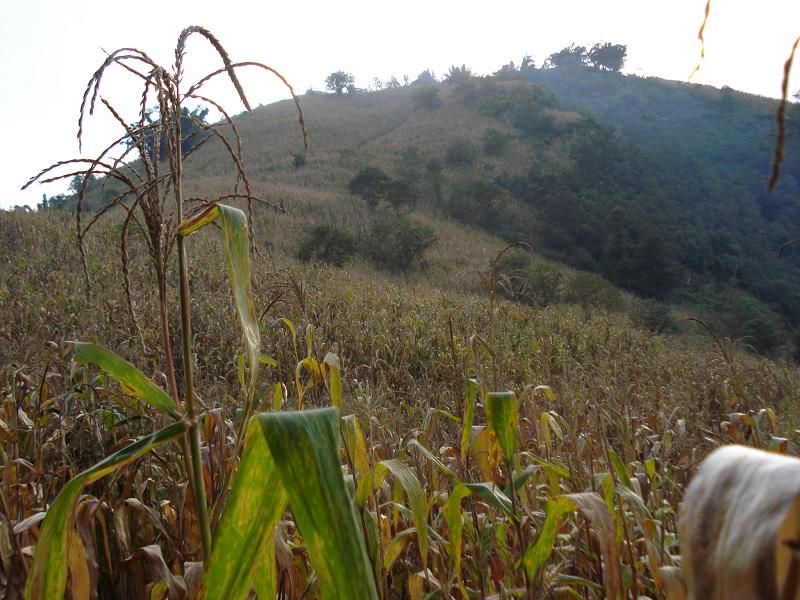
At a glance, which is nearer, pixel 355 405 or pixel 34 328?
pixel 355 405

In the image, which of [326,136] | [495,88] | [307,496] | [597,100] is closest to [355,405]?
[307,496]

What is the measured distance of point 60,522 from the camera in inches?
29.6

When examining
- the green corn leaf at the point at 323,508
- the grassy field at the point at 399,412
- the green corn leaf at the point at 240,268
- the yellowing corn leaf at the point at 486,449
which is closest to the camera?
the green corn leaf at the point at 323,508

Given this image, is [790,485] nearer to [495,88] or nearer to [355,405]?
[355,405]

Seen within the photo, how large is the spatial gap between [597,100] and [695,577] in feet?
215

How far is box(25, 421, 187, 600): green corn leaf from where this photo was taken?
71 centimetres

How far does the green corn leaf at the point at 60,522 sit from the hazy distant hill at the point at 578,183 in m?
16.1

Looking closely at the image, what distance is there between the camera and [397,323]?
31.1 feet

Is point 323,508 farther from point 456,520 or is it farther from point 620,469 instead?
point 620,469

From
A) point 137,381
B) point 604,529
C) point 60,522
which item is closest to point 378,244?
point 604,529

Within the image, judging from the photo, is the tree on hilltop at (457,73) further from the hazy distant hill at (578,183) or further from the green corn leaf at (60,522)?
the green corn leaf at (60,522)

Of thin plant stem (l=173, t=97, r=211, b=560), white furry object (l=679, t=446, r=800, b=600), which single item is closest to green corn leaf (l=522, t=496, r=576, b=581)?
thin plant stem (l=173, t=97, r=211, b=560)

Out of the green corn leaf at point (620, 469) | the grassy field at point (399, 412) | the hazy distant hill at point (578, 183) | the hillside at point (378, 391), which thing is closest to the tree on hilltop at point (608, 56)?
the hazy distant hill at point (578, 183)

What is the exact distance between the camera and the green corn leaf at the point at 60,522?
710mm
